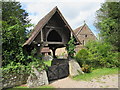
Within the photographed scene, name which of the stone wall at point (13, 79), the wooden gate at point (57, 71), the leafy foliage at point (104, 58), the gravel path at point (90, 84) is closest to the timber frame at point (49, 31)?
the wooden gate at point (57, 71)

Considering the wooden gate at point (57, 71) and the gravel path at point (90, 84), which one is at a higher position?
the wooden gate at point (57, 71)

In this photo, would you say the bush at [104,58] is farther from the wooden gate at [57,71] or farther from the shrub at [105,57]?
the wooden gate at [57,71]

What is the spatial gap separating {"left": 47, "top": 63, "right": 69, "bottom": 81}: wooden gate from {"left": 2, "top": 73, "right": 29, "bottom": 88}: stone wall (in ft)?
6.60

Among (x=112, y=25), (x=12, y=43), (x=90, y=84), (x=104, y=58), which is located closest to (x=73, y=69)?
(x=90, y=84)

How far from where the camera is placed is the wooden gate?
8.51 meters

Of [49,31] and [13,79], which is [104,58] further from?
[13,79]

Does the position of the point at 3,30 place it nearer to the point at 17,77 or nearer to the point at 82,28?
the point at 17,77

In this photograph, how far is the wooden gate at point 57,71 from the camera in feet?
27.9

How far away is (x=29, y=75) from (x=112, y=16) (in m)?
14.7

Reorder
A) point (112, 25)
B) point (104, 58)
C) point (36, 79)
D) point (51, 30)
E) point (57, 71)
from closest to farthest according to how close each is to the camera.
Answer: point (36, 79) < point (57, 71) < point (51, 30) < point (104, 58) < point (112, 25)

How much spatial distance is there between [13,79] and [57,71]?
3.79 meters

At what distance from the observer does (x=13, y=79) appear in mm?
7066

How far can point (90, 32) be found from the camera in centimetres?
2959

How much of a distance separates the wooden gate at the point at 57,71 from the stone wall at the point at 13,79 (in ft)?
6.60
